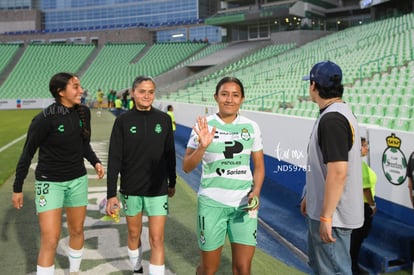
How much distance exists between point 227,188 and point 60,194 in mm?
1663

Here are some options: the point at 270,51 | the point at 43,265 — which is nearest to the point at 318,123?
the point at 43,265

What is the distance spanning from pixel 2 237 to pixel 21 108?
3594 cm

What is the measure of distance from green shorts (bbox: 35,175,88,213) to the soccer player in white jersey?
1.32 metres

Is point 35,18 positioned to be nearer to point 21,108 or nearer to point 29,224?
point 21,108

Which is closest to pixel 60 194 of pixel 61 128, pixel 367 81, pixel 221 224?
pixel 61 128

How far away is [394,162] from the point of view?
5.20 metres

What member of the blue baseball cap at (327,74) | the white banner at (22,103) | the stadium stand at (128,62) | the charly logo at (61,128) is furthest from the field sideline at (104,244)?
the stadium stand at (128,62)

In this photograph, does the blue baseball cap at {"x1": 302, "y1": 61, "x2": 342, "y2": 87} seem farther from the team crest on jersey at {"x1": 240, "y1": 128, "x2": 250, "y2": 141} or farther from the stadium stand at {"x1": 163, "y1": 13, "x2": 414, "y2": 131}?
→ the stadium stand at {"x1": 163, "y1": 13, "x2": 414, "y2": 131}

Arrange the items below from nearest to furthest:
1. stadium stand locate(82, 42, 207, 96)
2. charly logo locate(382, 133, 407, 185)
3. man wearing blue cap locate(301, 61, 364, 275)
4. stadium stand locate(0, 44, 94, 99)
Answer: man wearing blue cap locate(301, 61, 364, 275)
charly logo locate(382, 133, 407, 185)
stadium stand locate(0, 44, 94, 99)
stadium stand locate(82, 42, 207, 96)

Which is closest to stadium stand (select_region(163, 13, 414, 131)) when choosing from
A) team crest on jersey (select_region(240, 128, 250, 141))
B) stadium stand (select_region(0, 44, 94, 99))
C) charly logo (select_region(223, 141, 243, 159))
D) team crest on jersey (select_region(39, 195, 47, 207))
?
team crest on jersey (select_region(240, 128, 250, 141))

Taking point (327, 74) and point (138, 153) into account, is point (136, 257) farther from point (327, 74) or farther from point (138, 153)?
point (327, 74)

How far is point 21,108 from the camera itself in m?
38.1

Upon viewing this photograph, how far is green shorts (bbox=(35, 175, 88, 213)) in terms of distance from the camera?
12.2ft

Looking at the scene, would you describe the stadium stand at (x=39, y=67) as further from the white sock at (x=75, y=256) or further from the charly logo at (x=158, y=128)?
the charly logo at (x=158, y=128)
